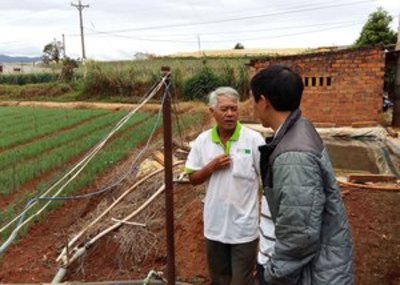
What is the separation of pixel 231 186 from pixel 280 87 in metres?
1.17

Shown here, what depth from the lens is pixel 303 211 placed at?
1.79 meters

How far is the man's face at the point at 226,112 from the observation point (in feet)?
9.88

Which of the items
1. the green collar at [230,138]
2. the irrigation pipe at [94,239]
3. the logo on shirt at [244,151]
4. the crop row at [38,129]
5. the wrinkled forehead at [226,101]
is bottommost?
the crop row at [38,129]

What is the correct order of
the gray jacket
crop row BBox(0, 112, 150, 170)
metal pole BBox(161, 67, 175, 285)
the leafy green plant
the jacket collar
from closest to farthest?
the gray jacket
the jacket collar
metal pole BBox(161, 67, 175, 285)
crop row BBox(0, 112, 150, 170)
the leafy green plant

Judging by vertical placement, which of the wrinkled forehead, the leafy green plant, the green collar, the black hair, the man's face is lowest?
the leafy green plant

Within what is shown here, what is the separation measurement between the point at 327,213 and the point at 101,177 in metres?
6.21

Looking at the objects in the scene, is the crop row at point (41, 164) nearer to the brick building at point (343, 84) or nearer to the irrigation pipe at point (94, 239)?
the irrigation pipe at point (94, 239)

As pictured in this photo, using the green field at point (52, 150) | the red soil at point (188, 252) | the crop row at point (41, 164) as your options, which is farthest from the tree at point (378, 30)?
the red soil at point (188, 252)

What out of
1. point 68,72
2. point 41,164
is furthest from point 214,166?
point 68,72

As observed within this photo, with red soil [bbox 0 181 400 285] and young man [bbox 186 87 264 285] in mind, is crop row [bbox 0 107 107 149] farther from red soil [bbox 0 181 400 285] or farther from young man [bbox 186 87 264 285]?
young man [bbox 186 87 264 285]

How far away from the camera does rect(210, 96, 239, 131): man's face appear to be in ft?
9.88

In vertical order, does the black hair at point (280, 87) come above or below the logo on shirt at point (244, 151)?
above

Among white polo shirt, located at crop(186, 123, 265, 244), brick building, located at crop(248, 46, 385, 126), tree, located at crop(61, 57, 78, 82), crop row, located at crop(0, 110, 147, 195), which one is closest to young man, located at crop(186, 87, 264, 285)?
white polo shirt, located at crop(186, 123, 265, 244)

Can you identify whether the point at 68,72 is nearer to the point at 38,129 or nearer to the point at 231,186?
the point at 38,129
